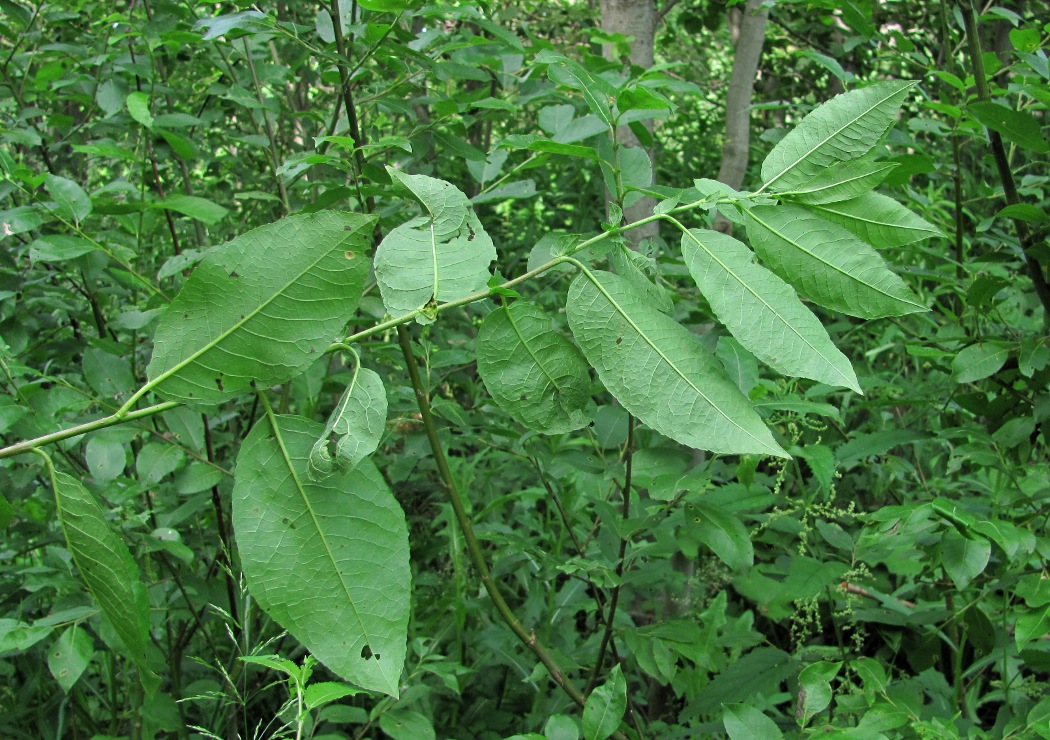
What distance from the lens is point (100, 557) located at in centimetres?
69

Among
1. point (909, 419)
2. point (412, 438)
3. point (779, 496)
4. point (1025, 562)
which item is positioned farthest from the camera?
point (909, 419)

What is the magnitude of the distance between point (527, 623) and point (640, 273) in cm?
118

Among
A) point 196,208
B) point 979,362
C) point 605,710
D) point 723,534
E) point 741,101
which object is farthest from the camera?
point 741,101

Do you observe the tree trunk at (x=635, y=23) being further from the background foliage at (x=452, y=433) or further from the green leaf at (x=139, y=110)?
the green leaf at (x=139, y=110)

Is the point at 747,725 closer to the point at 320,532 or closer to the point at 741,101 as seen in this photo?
the point at 320,532

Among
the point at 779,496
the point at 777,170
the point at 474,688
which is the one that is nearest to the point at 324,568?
the point at 777,170

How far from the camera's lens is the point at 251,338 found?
66 centimetres

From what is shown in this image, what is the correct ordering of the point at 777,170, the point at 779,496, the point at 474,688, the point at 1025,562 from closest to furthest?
the point at 777,170 → the point at 1025,562 → the point at 779,496 → the point at 474,688

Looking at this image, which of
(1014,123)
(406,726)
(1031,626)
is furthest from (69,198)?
(1031,626)

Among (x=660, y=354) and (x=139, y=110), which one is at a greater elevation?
(x=660, y=354)

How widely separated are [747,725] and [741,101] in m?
2.07

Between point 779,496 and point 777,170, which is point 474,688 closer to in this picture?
point 779,496

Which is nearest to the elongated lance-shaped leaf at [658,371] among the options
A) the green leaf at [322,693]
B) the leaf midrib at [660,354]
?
the leaf midrib at [660,354]

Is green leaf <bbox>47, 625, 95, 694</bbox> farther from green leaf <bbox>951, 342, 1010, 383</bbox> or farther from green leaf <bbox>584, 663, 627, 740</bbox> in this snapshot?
green leaf <bbox>951, 342, 1010, 383</bbox>
